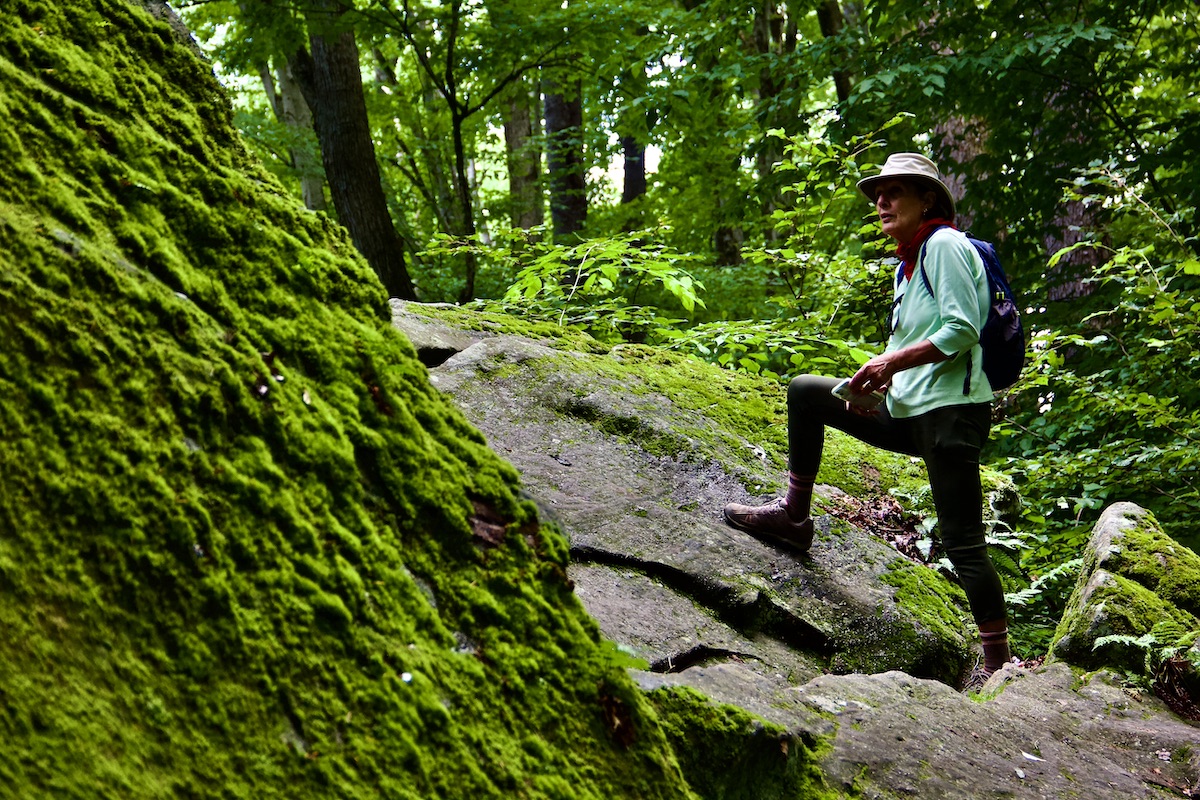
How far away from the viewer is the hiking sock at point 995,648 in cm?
405

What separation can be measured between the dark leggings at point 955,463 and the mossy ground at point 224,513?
2425mm

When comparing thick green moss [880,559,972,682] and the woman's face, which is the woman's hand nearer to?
the woman's face

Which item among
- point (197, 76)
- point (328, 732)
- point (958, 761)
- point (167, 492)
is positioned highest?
point (197, 76)

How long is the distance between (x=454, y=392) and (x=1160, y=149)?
739cm

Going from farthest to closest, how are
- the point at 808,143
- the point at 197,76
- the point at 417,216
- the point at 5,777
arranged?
the point at 417,216
the point at 808,143
the point at 197,76
the point at 5,777

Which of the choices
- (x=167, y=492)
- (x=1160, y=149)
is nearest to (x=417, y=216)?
(x=1160, y=149)

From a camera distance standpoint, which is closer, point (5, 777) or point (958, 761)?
point (5, 777)

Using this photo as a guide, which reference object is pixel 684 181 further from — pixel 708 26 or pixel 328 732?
pixel 328 732

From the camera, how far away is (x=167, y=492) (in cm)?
139

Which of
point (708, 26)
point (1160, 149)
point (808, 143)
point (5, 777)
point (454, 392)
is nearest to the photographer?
point (5, 777)

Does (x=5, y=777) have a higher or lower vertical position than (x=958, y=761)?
higher

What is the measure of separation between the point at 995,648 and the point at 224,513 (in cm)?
380

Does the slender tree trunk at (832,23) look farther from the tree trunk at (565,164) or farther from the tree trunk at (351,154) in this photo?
the tree trunk at (351,154)

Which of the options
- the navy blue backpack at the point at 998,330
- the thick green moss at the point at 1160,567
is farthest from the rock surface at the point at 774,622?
the navy blue backpack at the point at 998,330
